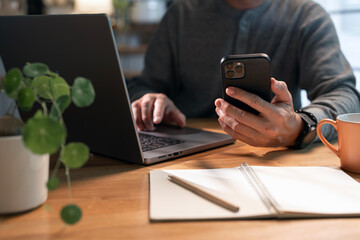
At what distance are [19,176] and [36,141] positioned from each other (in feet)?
0.37

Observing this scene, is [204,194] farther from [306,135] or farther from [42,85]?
[306,135]

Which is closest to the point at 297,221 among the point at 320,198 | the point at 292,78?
the point at 320,198

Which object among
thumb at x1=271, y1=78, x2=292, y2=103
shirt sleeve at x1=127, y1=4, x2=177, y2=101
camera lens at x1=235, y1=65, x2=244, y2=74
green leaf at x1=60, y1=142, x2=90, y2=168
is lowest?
shirt sleeve at x1=127, y1=4, x2=177, y2=101

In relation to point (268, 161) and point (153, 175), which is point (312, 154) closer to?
point (268, 161)

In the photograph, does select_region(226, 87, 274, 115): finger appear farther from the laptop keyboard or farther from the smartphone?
the laptop keyboard

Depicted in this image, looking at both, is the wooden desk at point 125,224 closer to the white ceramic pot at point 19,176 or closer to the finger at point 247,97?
the white ceramic pot at point 19,176

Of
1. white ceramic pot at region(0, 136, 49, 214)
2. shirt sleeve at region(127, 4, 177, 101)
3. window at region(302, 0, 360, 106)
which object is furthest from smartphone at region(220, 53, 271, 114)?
window at region(302, 0, 360, 106)

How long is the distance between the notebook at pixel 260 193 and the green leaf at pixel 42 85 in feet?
0.65

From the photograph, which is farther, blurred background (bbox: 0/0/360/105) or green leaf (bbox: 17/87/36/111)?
blurred background (bbox: 0/0/360/105)

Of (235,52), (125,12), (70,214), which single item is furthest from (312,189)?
(125,12)

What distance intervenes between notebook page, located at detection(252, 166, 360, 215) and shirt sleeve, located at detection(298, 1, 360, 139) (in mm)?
292

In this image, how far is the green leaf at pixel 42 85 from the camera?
0.46 meters

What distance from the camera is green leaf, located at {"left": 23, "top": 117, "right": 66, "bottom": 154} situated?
1.23 ft

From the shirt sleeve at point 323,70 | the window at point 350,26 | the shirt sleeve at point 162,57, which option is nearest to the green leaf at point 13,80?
the shirt sleeve at point 323,70
